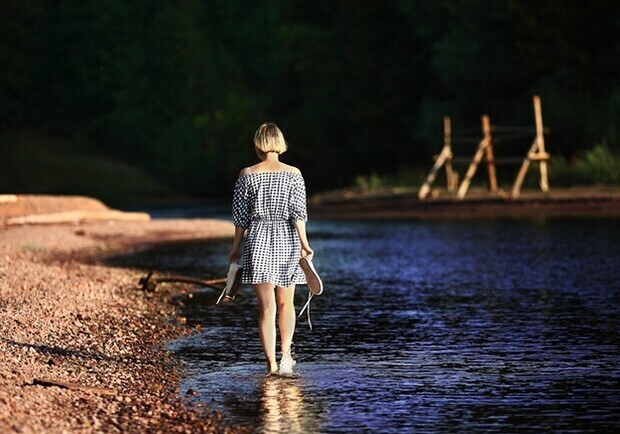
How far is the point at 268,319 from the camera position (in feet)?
40.3

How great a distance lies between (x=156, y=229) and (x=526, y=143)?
2185 centimetres

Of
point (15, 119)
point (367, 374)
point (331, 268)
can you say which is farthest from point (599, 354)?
point (15, 119)

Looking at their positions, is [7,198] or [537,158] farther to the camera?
[537,158]

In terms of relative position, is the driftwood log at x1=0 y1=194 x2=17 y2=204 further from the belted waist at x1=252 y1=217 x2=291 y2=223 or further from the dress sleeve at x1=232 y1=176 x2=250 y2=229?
the belted waist at x1=252 y1=217 x2=291 y2=223

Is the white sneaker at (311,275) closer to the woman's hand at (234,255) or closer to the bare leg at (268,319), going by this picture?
Answer: the bare leg at (268,319)

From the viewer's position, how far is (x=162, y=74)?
9288 centimetres

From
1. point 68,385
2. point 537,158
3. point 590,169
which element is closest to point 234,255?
point 68,385

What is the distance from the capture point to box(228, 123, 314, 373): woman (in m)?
12.2

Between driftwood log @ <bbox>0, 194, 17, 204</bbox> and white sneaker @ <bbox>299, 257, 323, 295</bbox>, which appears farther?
driftwood log @ <bbox>0, 194, 17, 204</bbox>

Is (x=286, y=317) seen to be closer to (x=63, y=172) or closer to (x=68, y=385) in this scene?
(x=68, y=385)

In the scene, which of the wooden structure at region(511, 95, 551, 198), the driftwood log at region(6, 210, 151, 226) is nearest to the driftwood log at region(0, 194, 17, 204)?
the driftwood log at region(6, 210, 151, 226)

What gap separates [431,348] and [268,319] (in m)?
2.26

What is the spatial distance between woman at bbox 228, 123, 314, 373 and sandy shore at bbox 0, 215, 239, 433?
1042 millimetres

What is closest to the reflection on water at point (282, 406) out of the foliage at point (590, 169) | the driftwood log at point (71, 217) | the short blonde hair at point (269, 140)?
the short blonde hair at point (269, 140)
